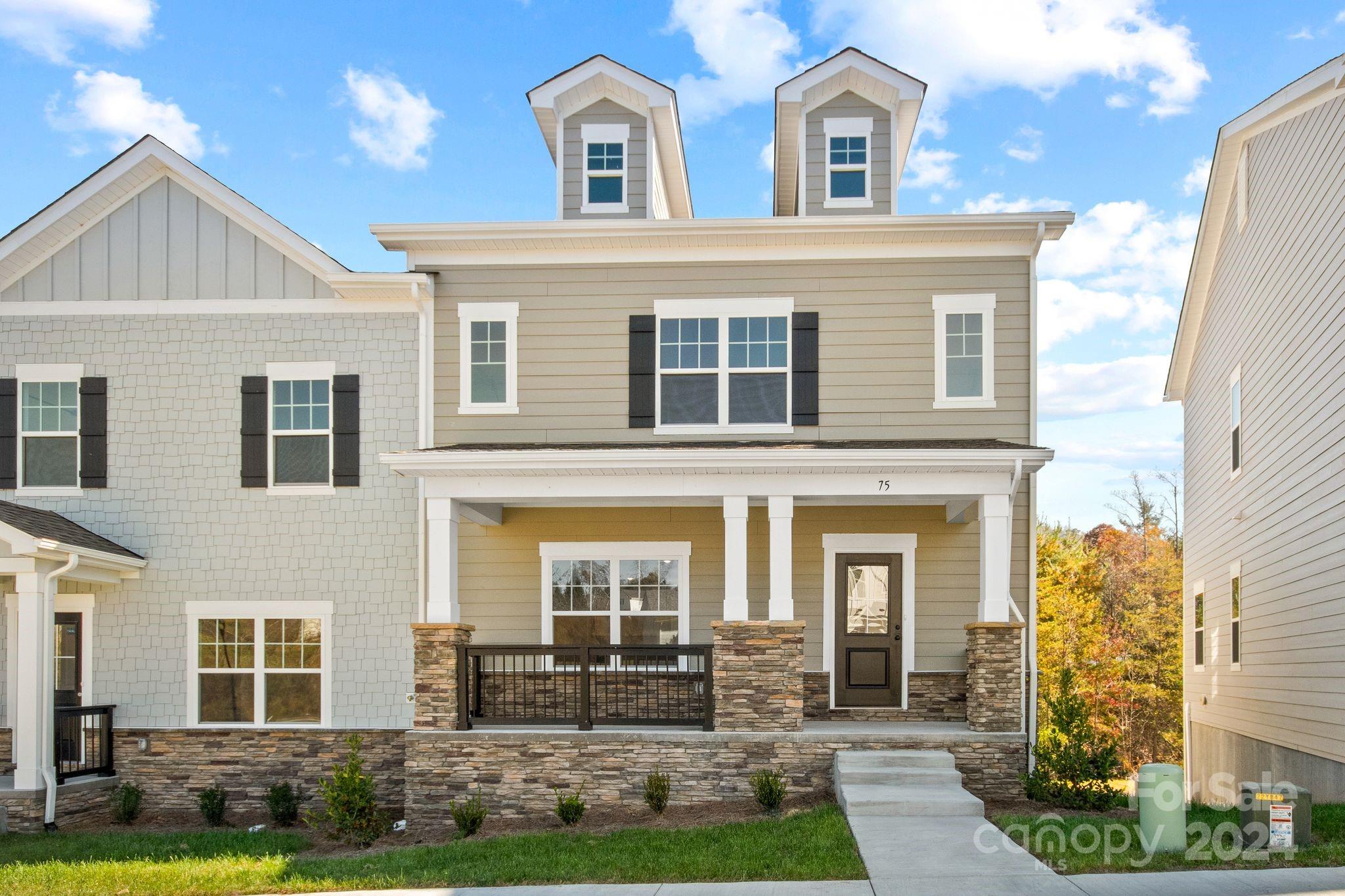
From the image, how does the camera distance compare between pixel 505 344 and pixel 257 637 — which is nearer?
pixel 257 637

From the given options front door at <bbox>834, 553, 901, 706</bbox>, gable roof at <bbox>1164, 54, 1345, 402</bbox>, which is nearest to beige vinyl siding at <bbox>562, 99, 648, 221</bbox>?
front door at <bbox>834, 553, 901, 706</bbox>

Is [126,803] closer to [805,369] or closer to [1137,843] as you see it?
[805,369]

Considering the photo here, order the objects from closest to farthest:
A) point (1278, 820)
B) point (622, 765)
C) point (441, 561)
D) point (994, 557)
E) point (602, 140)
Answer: point (1278, 820), point (622, 765), point (994, 557), point (441, 561), point (602, 140)

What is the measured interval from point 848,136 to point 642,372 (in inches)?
164

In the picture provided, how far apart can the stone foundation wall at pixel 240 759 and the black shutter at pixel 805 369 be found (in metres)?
6.35

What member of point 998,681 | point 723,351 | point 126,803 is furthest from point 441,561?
point 998,681

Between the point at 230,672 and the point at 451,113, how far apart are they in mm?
12076

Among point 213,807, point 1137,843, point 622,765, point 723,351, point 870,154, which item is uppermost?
→ point 870,154

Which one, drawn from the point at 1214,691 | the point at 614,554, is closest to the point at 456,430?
the point at 614,554

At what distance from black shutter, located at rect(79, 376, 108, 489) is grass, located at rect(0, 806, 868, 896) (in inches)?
195

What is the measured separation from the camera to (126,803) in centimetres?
1307

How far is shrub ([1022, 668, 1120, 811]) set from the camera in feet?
36.2

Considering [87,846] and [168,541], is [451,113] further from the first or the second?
[87,846]

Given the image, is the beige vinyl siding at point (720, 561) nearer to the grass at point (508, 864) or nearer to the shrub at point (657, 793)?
the shrub at point (657, 793)
